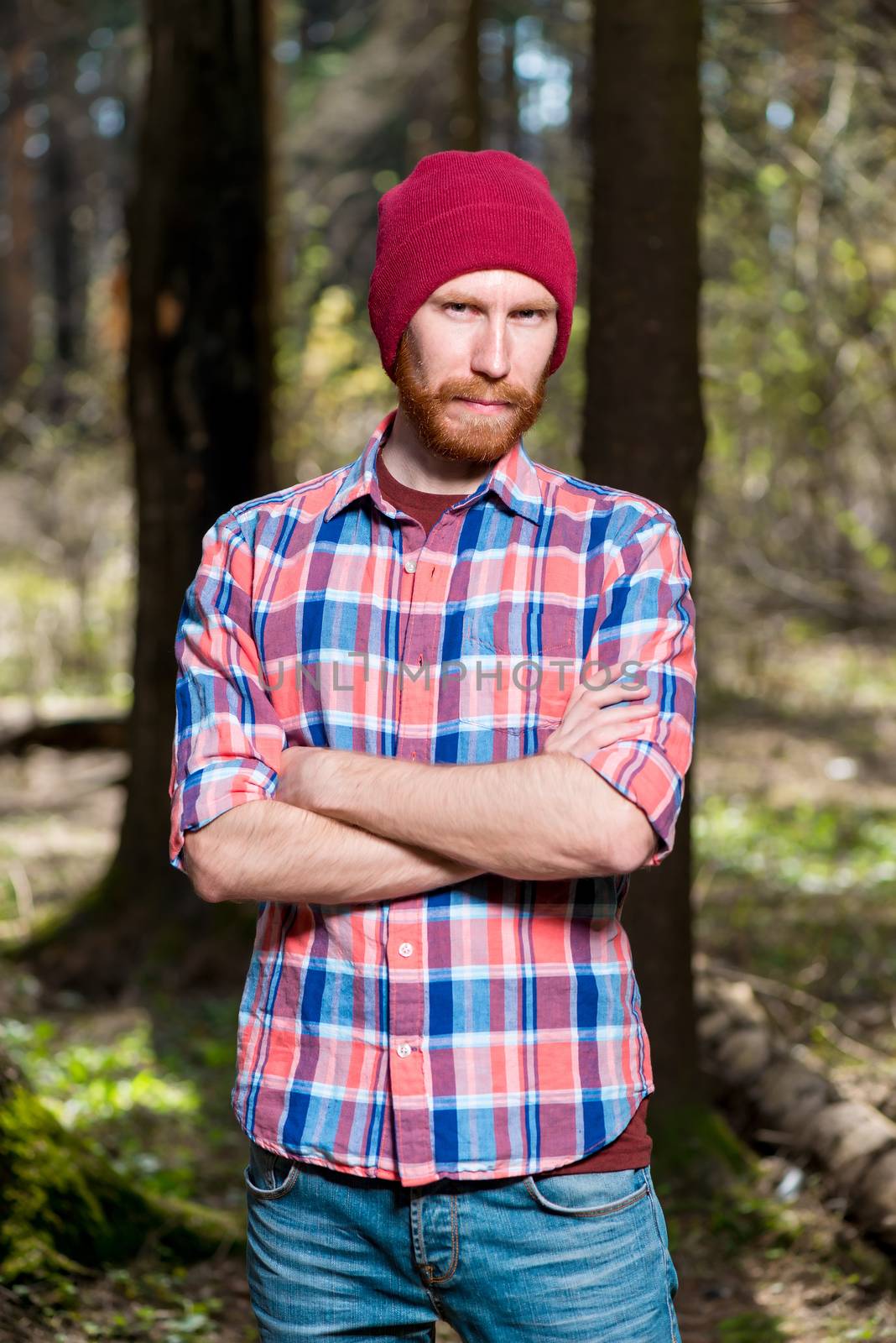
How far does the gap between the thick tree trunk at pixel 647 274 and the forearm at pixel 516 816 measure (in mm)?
2230

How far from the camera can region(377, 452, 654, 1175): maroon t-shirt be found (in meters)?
2.06

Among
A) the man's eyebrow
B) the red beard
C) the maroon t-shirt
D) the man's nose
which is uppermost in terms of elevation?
the man's eyebrow

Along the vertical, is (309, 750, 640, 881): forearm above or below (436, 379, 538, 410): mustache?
below

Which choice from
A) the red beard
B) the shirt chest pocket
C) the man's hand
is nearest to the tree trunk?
the red beard

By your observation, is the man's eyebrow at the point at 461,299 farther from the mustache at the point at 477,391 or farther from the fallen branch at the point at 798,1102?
the fallen branch at the point at 798,1102

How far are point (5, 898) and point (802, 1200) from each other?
15.1ft

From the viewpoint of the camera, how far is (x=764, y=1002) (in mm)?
5836

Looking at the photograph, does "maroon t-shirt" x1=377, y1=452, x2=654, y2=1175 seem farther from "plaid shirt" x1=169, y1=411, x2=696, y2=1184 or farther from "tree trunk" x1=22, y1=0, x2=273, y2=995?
"tree trunk" x1=22, y1=0, x2=273, y2=995

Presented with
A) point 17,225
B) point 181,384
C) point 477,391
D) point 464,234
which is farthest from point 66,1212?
point 17,225

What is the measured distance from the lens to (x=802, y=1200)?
4.31 metres

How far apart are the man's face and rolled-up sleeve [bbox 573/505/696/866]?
0.28 metres

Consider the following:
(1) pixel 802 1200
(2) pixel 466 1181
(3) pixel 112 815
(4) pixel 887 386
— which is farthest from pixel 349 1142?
(4) pixel 887 386

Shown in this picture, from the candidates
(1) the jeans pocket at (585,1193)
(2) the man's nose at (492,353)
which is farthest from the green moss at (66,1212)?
(2) the man's nose at (492,353)

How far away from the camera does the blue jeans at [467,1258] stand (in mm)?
2020
